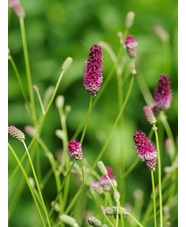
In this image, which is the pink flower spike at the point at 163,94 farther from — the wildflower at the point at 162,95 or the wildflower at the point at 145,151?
the wildflower at the point at 145,151

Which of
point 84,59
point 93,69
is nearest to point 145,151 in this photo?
point 93,69

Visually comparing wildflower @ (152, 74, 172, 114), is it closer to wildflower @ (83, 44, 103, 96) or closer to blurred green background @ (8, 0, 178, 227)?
wildflower @ (83, 44, 103, 96)

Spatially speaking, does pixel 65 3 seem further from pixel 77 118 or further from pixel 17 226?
pixel 17 226

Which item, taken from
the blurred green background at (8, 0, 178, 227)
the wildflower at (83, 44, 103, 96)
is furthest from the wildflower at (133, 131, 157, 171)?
the blurred green background at (8, 0, 178, 227)

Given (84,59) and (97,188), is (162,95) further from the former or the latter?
(84,59)
